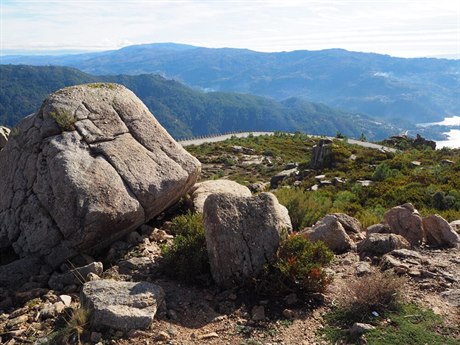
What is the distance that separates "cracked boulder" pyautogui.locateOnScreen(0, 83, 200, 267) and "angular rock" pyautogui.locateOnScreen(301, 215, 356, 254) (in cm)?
366

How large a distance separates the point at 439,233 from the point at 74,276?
9.10m

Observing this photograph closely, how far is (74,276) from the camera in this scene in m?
8.70

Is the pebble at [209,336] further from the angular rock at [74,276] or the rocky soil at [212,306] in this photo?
the angular rock at [74,276]

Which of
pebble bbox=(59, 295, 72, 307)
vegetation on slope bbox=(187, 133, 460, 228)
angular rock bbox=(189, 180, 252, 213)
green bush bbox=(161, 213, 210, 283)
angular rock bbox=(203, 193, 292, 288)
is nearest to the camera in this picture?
pebble bbox=(59, 295, 72, 307)

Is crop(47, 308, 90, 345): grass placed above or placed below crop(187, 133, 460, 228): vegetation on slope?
above

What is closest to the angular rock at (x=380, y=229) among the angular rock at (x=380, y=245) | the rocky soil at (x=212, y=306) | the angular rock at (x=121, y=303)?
the angular rock at (x=380, y=245)

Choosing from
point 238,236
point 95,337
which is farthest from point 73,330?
point 238,236

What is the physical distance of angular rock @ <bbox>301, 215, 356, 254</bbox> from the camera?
10.5 metres

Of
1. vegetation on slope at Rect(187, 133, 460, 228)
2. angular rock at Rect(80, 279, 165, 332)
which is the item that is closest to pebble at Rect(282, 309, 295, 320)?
angular rock at Rect(80, 279, 165, 332)

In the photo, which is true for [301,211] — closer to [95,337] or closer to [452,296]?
[452,296]

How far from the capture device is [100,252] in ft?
32.1

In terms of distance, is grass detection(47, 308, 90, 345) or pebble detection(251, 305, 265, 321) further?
pebble detection(251, 305, 265, 321)

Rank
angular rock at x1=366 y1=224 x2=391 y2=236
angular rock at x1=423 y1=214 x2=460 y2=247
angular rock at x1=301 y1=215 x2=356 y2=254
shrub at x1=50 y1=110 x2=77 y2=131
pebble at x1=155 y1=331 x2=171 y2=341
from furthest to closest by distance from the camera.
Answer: angular rock at x1=366 y1=224 x2=391 y2=236
angular rock at x1=423 y1=214 x2=460 y2=247
angular rock at x1=301 y1=215 x2=356 y2=254
shrub at x1=50 y1=110 x2=77 y2=131
pebble at x1=155 y1=331 x2=171 y2=341

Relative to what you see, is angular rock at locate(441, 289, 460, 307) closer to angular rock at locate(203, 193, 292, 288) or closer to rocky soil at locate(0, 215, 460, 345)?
rocky soil at locate(0, 215, 460, 345)
